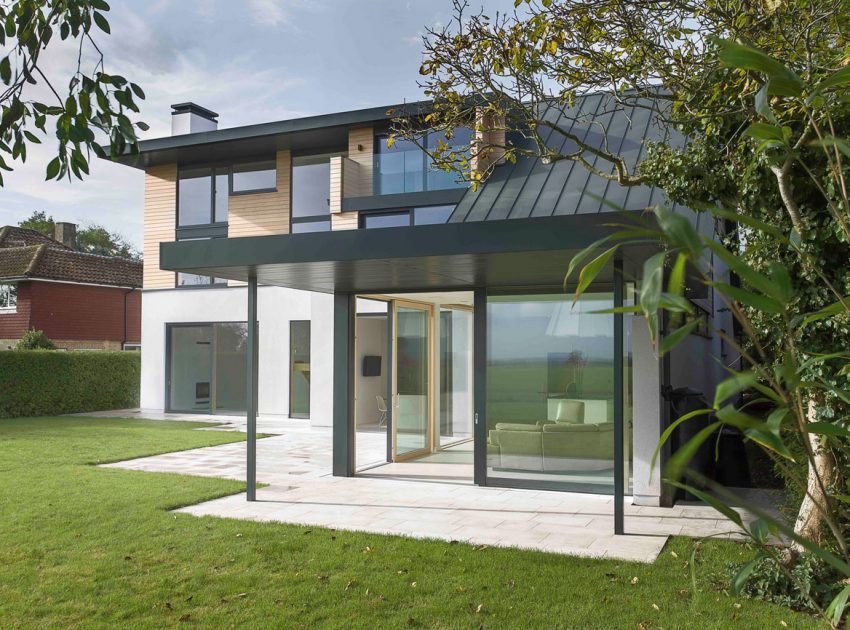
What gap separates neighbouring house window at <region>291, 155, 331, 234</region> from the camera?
18.4 metres

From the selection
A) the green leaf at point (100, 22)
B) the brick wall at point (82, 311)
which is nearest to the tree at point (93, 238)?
the brick wall at point (82, 311)

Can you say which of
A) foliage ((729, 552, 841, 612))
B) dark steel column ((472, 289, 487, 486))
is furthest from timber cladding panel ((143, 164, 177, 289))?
foliage ((729, 552, 841, 612))

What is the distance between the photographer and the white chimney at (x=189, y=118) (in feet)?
68.2

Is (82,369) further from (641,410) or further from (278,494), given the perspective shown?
(641,410)

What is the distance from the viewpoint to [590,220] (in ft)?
20.4

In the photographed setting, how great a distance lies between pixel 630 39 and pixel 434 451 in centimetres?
724

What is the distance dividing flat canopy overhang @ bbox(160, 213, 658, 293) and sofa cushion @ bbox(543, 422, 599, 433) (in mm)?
1632

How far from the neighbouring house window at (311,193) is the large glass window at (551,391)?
32.4 ft

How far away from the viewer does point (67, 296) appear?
86.3 ft

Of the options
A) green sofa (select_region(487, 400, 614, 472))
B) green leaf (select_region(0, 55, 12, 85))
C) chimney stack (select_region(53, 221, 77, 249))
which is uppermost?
chimney stack (select_region(53, 221, 77, 249))

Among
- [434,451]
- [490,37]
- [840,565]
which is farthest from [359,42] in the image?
[840,565]

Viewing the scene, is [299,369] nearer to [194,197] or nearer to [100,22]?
[194,197]

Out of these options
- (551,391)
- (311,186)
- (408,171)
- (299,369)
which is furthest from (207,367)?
(551,391)

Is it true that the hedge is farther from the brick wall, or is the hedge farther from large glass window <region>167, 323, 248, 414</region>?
the brick wall
